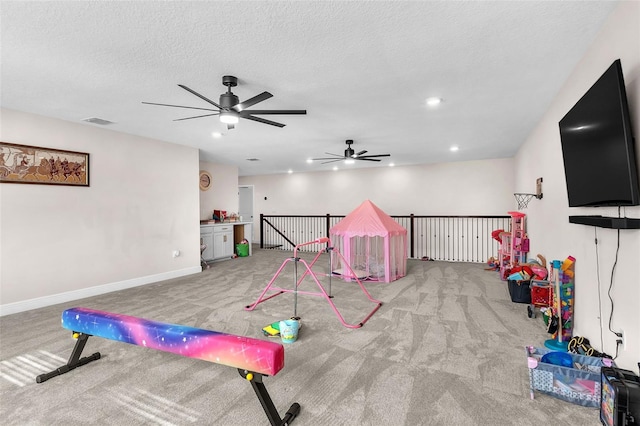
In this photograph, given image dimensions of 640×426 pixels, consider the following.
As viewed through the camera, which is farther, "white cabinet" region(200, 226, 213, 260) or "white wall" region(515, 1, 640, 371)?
"white cabinet" region(200, 226, 213, 260)

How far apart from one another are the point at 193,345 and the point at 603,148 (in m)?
3.04

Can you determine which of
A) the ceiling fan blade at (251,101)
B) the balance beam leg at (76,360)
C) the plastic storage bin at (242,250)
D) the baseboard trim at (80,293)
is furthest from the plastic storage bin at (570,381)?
the plastic storage bin at (242,250)

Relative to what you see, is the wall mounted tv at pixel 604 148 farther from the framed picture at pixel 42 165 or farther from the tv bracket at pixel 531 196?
the framed picture at pixel 42 165

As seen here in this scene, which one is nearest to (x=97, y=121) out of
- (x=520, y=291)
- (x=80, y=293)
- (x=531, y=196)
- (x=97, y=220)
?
(x=97, y=220)

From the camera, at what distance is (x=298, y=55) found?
2.56 meters

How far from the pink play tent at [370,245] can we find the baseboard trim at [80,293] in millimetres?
3317

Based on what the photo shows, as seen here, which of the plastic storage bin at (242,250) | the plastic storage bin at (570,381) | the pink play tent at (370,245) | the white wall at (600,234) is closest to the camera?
the white wall at (600,234)

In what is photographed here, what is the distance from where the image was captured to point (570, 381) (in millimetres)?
2018

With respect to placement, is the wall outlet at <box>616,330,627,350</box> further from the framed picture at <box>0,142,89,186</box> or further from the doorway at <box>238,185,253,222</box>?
the doorway at <box>238,185,253,222</box>

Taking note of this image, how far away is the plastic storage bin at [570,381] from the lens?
1.96 meters

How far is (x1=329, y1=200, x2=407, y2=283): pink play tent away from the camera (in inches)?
214

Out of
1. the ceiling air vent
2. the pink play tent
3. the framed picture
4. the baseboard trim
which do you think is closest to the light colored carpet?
the baseboard trim

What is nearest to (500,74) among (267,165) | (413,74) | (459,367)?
(413,74)

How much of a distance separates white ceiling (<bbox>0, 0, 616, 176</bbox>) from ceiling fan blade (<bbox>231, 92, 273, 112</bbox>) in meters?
0.28
